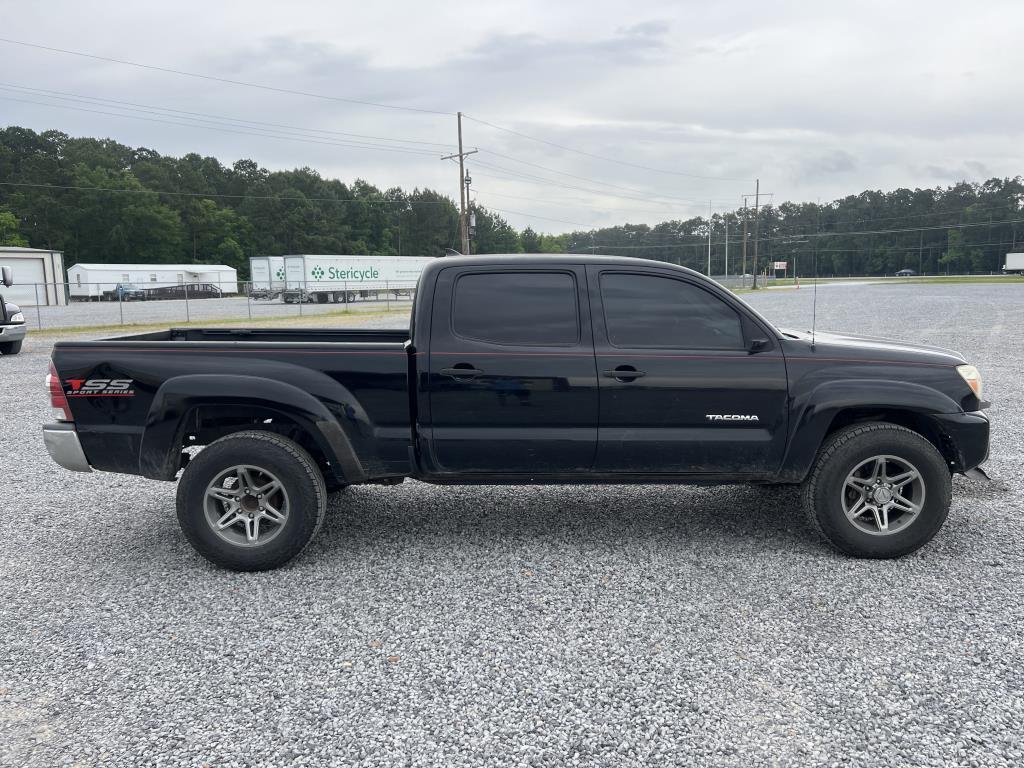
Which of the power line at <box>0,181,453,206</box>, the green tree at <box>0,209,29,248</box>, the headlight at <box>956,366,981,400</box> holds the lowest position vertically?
the headlight at <box>956,366,981,400</box>

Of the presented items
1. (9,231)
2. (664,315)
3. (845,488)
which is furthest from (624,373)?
(9,231)

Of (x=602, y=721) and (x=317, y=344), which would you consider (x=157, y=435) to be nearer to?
(x=317, y=344)

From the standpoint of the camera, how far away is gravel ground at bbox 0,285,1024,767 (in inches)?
111

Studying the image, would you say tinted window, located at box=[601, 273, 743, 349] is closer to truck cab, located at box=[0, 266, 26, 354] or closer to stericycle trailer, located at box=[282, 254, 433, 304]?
truck cab, located at box=[0, 266, 26, 354]

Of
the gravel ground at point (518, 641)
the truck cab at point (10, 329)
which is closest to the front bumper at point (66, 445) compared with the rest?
the gravel ground at point (518, 641)

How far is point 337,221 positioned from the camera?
107562mm

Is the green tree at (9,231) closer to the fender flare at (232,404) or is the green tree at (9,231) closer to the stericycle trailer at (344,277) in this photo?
the stericycle trailer at (344,277)

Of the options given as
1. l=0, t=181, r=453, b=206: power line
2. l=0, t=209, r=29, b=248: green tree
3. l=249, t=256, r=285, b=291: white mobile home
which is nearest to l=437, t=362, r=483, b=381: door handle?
l=249, t=256, r=285, b=291: white mobile home

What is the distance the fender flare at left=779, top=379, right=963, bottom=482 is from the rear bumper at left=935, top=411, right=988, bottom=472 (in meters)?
0.06

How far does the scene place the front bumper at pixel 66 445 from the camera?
4504mm

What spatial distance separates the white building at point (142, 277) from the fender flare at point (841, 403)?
58485 millimetres

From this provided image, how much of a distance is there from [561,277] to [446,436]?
3.87 feet

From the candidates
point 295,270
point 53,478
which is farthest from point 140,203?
point 53,478

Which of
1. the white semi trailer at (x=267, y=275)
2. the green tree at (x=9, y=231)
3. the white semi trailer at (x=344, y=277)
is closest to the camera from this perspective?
the white semi trailer at (x=344, y=277)
